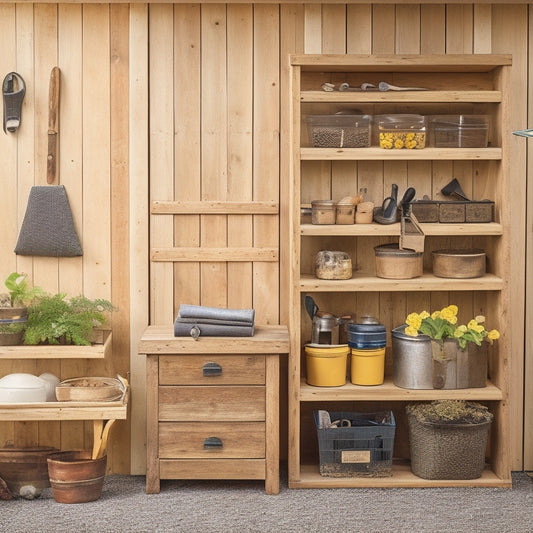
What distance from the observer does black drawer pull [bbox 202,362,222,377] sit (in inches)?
161

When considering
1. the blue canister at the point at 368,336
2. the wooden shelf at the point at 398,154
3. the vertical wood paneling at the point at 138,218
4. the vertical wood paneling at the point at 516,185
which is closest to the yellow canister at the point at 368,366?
the blue canister at the point at 368,336

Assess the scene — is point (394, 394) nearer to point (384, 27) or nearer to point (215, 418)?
point (215, 418)

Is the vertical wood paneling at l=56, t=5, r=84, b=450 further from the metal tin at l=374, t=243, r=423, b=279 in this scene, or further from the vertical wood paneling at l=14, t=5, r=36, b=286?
the metal tin at l=374, t=243, r=423, b=279

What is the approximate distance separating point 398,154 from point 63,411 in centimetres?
190

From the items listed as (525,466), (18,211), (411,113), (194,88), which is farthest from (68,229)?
(525,466)

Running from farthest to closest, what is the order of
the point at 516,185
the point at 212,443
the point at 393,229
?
the point at 516,185 → the point at 393,229 → the point at 212,443

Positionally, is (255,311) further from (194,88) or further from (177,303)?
(194,88)

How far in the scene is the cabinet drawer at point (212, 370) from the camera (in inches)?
161

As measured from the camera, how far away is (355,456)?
4.23 meters

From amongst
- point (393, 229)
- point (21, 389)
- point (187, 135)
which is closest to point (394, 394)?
point (393, 229)

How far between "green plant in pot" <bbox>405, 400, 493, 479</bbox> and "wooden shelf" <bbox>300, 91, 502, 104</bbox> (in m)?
1.40

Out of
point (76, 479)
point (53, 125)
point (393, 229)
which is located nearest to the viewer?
point (76, 479)

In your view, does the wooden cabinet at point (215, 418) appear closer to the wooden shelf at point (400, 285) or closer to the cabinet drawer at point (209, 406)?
the cabinet drawer at point (209, 406)

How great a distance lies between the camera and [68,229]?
4398 mm
